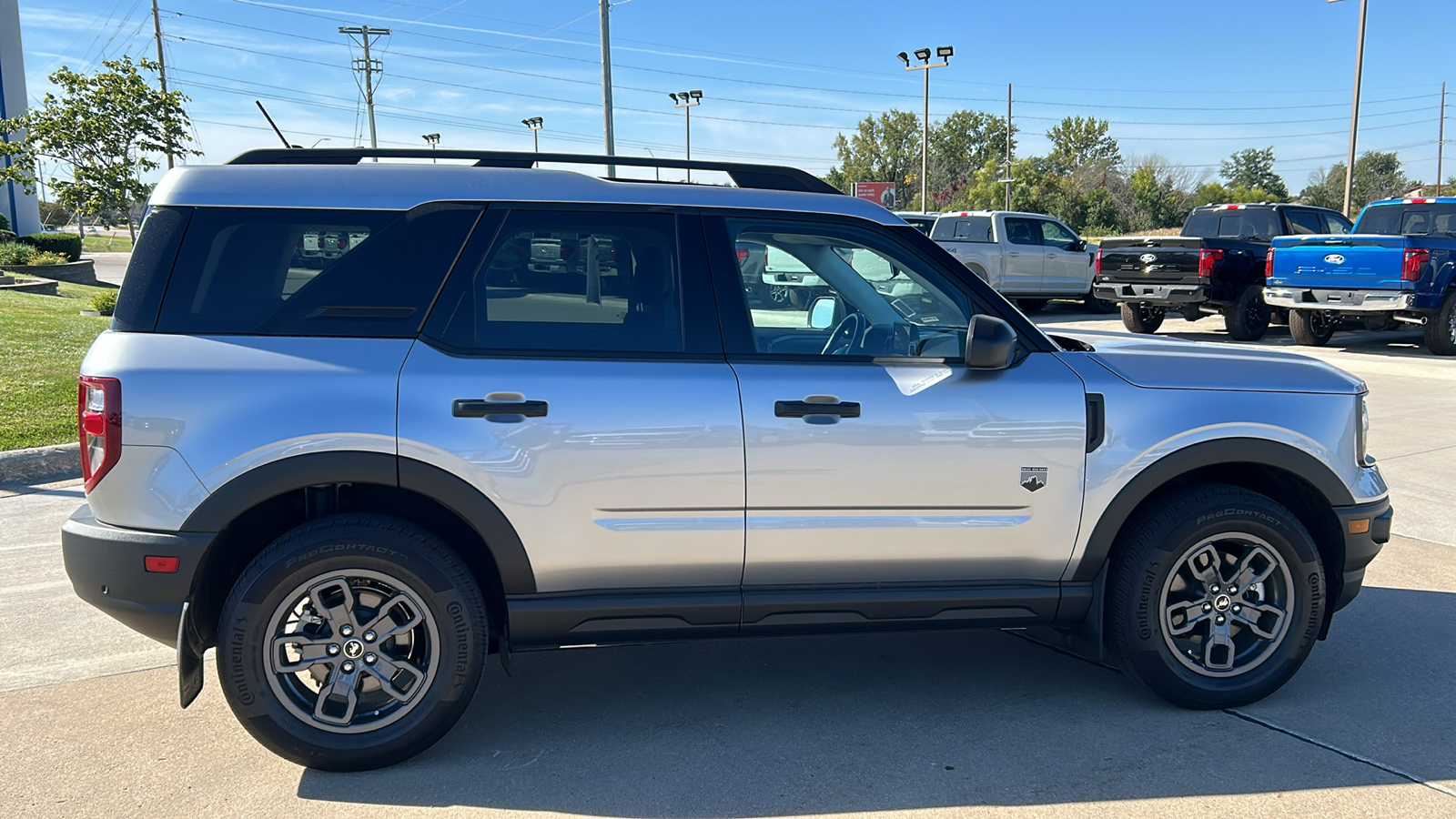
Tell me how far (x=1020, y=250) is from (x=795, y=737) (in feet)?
61.8

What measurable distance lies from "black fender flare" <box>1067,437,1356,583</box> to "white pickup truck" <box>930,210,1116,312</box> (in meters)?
17.5

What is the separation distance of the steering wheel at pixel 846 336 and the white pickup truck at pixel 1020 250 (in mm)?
17577

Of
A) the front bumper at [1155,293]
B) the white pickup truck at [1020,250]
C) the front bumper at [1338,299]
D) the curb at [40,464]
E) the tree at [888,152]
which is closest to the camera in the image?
the curb at [40,464]

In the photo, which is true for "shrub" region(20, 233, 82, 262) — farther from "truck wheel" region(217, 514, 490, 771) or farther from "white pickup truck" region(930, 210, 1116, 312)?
"truck wheel" region(217, 514, 490, 771)

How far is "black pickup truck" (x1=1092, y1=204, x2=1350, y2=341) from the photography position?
16.0 meters

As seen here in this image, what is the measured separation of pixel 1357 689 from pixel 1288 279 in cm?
1188

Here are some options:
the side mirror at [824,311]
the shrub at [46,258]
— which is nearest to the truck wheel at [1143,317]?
the side mirror at [824,311]

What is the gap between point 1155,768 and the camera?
348 cm

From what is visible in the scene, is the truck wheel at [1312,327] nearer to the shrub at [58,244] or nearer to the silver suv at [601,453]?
the silver suv at [601,453]

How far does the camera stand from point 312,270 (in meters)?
3.48

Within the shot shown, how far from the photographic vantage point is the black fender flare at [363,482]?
331 cm

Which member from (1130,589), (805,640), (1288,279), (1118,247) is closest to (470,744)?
(805,640)

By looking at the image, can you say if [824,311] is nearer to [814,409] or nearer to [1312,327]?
[814,409]

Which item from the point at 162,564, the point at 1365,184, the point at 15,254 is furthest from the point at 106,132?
the point at 1365,184
